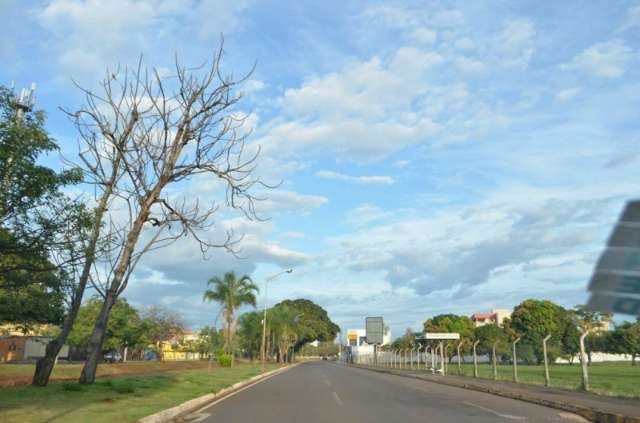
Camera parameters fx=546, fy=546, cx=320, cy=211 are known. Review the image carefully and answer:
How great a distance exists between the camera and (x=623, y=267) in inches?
141

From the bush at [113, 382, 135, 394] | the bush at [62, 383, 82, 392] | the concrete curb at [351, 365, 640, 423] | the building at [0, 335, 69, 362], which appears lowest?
the concrete curb at [351, 365, 640, 423]

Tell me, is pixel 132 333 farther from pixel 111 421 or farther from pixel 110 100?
pixel 111 421

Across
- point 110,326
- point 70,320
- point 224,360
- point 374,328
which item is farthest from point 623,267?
point 374,328

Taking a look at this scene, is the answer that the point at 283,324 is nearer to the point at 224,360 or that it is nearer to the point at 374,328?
the point at 374,328

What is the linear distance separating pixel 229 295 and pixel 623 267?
5488 cm

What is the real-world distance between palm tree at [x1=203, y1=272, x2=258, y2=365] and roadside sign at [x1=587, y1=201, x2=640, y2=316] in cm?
5461

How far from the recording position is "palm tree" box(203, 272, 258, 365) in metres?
56.4

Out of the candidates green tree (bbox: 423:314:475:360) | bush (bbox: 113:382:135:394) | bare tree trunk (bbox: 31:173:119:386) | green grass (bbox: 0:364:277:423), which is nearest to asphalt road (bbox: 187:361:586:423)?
green grass (bbox: 0:364:277:423)

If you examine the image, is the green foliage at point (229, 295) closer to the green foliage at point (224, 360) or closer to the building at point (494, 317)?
the green foliage at point (224, 360)

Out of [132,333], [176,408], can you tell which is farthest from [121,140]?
[132,333]

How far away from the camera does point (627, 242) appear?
3574mm

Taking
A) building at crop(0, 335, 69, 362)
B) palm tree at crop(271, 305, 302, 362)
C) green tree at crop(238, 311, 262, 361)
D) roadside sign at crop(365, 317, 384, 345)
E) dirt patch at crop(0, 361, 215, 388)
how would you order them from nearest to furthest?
dirt patch at crop(0, 361, 215, 388) < building at crop(0, 335, 69, 362) < green tree at crop(238, 311, 262, 361) < palm tree at crop(271, 305, 302, 362) < roadside sign at crop(365, 317, 384, 345)

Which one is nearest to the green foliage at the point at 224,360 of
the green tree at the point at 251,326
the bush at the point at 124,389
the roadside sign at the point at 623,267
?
the green tree at the point at 251,326

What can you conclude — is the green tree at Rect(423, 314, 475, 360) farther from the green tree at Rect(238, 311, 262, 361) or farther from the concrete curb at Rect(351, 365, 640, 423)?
the concrete curb at Rect(351, 365, 640, 423)
